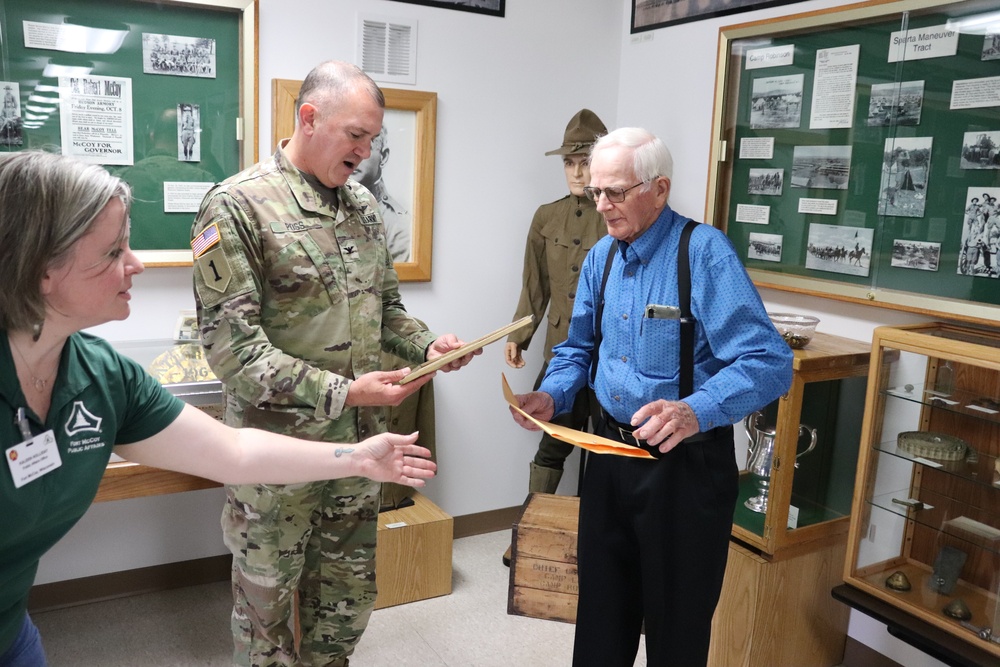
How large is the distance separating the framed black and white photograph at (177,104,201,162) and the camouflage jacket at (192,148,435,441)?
1.13 m

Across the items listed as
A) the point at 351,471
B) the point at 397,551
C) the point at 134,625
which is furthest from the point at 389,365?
the point at 351,471

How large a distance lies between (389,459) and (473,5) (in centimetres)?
278

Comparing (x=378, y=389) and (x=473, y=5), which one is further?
(x=473, y=5)

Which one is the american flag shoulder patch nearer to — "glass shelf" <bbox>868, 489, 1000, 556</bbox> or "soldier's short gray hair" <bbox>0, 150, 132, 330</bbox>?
"soldier's short gray hair" <bbox>0, 150, 132, 330</bbox>

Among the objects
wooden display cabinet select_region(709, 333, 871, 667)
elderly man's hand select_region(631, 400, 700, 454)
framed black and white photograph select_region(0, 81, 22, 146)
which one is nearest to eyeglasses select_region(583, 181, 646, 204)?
elderly man's hand select_region(631, 400, 700, 454)

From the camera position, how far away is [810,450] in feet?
9.80

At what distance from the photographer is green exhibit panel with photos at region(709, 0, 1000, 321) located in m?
2.58

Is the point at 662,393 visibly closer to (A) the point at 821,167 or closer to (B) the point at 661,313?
(B) the point at 661,313

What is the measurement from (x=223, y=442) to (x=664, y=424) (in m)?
0.98

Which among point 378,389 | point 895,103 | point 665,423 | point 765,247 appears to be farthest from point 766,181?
point 378,389

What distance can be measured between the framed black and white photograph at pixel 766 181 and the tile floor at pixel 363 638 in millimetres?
1931

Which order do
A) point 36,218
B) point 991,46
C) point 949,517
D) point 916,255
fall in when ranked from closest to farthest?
1. point 36,218
2. point 991,46
3. point 949,517
4. point 916,255

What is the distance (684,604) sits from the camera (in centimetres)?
218

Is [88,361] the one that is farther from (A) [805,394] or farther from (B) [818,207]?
(B) [818,207]
